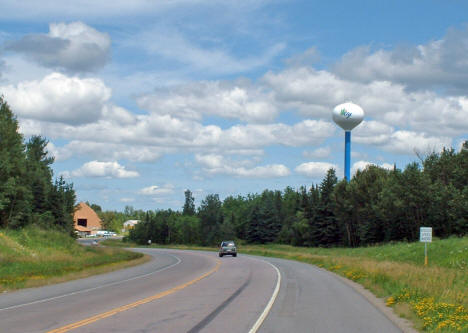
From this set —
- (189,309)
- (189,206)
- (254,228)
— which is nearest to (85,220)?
(189,206)

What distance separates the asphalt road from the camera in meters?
12.2

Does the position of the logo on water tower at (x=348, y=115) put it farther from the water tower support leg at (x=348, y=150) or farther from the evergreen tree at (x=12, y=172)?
the evergreen tree at (x=12, y=172)

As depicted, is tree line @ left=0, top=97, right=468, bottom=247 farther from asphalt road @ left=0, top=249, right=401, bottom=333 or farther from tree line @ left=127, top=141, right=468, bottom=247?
asphalt road @ left=0, top=249, right=401, bottom=333

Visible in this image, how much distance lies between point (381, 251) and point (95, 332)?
41.7 metres

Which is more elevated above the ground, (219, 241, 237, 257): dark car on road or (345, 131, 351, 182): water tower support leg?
(345, 131, 351, 182): water tower support leg

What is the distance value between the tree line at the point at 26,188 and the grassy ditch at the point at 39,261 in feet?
14.2

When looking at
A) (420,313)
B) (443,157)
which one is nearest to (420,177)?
(443,157)

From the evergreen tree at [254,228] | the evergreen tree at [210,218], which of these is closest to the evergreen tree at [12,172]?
the evergreen tree at [254,228]

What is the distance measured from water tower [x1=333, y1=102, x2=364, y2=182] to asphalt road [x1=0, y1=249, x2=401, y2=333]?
58988mm

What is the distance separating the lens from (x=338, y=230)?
88.3 meters

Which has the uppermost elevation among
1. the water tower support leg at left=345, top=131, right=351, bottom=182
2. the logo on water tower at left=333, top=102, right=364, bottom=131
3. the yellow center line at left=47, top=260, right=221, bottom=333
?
the logo on water tower at left=333, top=102, right=364, bottom=131

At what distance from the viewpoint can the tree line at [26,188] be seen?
47.7 metres

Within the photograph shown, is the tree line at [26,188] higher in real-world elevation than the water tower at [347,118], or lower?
lower

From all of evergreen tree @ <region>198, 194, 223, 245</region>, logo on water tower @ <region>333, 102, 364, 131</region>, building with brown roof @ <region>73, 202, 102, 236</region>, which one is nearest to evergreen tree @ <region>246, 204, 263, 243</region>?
evergreen tree @ <region>198, 194, 223, 245</region>
